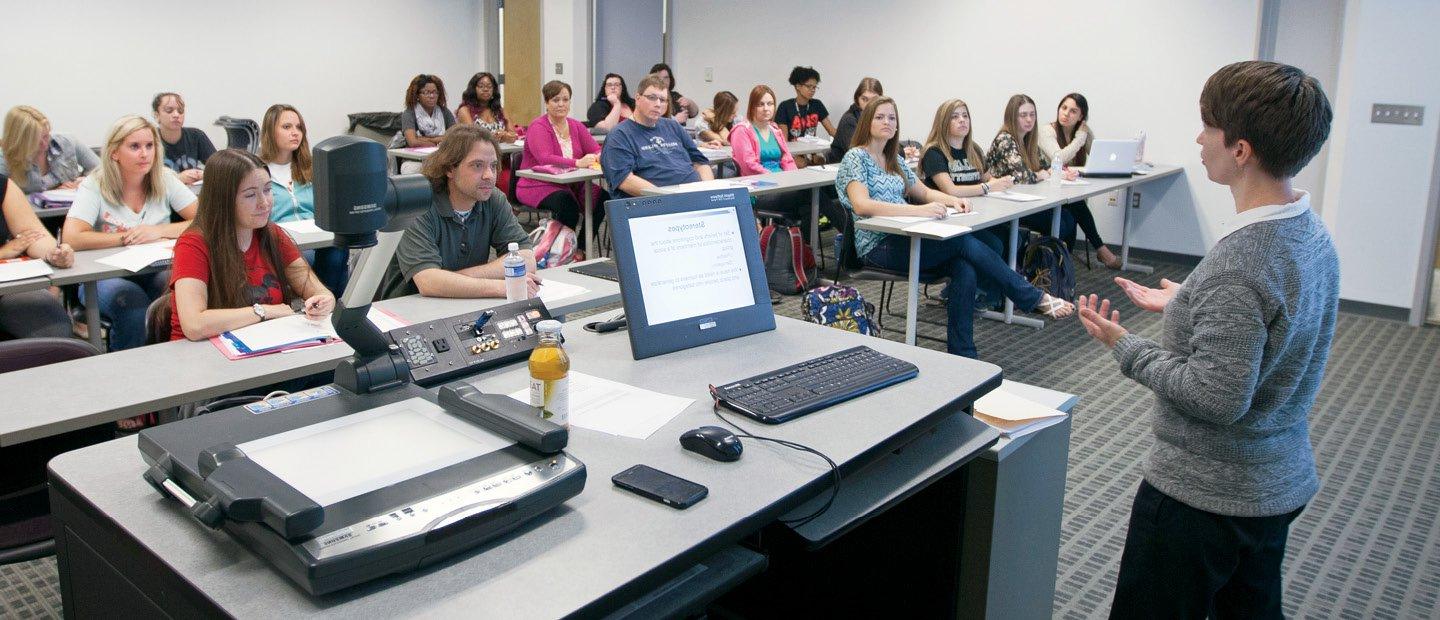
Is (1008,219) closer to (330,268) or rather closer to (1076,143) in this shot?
(1076,143)

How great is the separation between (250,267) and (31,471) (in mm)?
915

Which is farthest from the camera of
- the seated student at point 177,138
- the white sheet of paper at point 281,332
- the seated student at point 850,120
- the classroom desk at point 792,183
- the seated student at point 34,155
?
the seated student at point 850,120

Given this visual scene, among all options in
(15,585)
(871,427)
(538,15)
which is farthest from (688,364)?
(538,15)

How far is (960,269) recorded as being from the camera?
4.77 meters

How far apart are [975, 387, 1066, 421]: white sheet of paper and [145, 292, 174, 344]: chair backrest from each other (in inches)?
86.3

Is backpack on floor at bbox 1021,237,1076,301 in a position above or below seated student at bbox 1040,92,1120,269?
below

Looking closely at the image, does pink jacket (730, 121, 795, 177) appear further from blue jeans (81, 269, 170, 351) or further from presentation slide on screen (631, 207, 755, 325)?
presentation slide on screen (631, 207, 755, 325)

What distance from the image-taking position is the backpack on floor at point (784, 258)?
5.78 m

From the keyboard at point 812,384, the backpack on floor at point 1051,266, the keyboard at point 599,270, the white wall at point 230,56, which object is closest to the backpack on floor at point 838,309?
the keyboard at point 599,270

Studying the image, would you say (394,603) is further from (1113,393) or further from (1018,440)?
(1113,393)

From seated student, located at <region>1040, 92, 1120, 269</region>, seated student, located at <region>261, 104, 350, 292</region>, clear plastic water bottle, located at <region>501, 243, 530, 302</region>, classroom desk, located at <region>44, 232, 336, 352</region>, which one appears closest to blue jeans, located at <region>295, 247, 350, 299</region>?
seated student, located at <region>261, 104, 350, 292</region>

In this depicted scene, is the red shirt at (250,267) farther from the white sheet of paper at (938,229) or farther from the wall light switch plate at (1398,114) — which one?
the wall light switch plate at (1398,114)

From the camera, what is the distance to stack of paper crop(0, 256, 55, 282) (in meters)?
3.34

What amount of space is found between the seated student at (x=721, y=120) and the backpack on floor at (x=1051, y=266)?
10.9 ft
